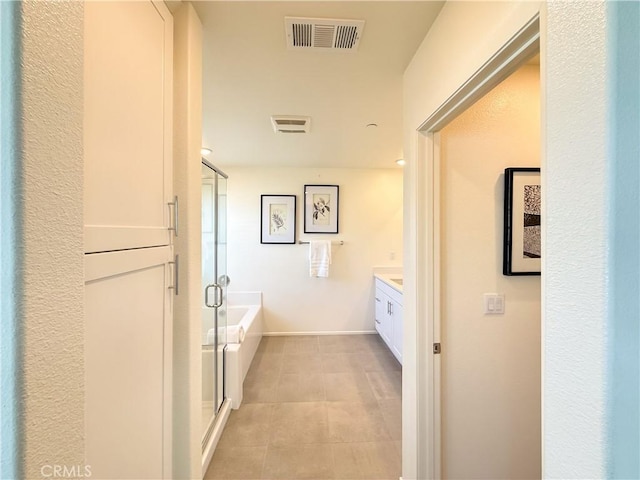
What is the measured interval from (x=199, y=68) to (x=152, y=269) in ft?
3.10

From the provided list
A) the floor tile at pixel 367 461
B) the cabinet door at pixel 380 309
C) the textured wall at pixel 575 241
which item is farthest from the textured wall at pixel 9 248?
the cabinet door at pixel 380 309

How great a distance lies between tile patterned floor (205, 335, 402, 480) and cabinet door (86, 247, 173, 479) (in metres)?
0.89

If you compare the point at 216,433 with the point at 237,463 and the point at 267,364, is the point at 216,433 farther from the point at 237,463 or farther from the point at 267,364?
the point at 267,364

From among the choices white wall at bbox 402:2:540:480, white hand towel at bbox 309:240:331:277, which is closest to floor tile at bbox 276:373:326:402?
white wall at bbox 402:2:540:480

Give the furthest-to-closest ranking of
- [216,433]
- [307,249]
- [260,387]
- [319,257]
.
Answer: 1. [307,249]
2. [319,257]
3. [260,387]
4. [216,433]

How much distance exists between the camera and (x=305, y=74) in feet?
5.33

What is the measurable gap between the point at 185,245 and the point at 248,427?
1664mm

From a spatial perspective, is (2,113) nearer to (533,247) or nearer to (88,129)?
(88,129)

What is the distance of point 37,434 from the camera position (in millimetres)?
408

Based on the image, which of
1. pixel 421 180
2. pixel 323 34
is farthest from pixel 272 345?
pixel 323 34

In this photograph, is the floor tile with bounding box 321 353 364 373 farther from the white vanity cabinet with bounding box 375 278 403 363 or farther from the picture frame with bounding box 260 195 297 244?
the picture frame with bounding box 260 195 297 244

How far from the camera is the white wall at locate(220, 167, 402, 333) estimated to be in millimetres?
3910

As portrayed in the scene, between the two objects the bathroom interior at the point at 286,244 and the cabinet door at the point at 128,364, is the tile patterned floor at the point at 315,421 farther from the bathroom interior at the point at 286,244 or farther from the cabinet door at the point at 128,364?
the cabinet door at the point at 128,364

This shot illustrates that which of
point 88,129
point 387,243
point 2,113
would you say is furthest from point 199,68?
point 387,243
